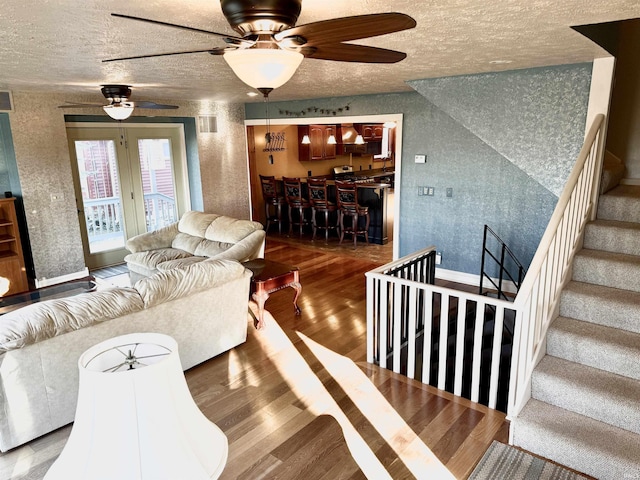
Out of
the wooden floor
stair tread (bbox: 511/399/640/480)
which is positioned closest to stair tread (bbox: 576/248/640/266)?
stair tread (bbox: 511/399/640/480)

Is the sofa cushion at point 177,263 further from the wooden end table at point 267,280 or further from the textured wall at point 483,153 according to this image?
the textured wall at point 483,153

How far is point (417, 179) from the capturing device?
616cm

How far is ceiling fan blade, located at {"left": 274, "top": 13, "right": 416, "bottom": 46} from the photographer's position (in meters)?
1.39

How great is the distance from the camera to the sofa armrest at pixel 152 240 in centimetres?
585

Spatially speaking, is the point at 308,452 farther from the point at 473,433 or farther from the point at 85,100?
the point at 85,100

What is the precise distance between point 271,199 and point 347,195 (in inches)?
73.8

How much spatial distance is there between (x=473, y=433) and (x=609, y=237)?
6.17 ft

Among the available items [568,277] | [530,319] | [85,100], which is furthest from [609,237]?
[85,100]

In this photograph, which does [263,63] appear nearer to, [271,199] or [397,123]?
[397,123]

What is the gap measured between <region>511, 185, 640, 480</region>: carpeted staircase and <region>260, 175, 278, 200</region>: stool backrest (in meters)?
6.08

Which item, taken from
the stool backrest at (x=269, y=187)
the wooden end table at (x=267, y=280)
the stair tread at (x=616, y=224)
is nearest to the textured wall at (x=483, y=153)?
the stair tread at (x=616, y=224)

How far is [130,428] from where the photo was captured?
954 mm

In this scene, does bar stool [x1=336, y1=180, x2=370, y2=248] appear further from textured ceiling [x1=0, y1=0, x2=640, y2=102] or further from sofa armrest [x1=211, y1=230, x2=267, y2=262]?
textured ceiling [x1=0, y1=0, x2=640, y2=102]

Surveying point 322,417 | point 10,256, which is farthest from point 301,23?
point 10,256
